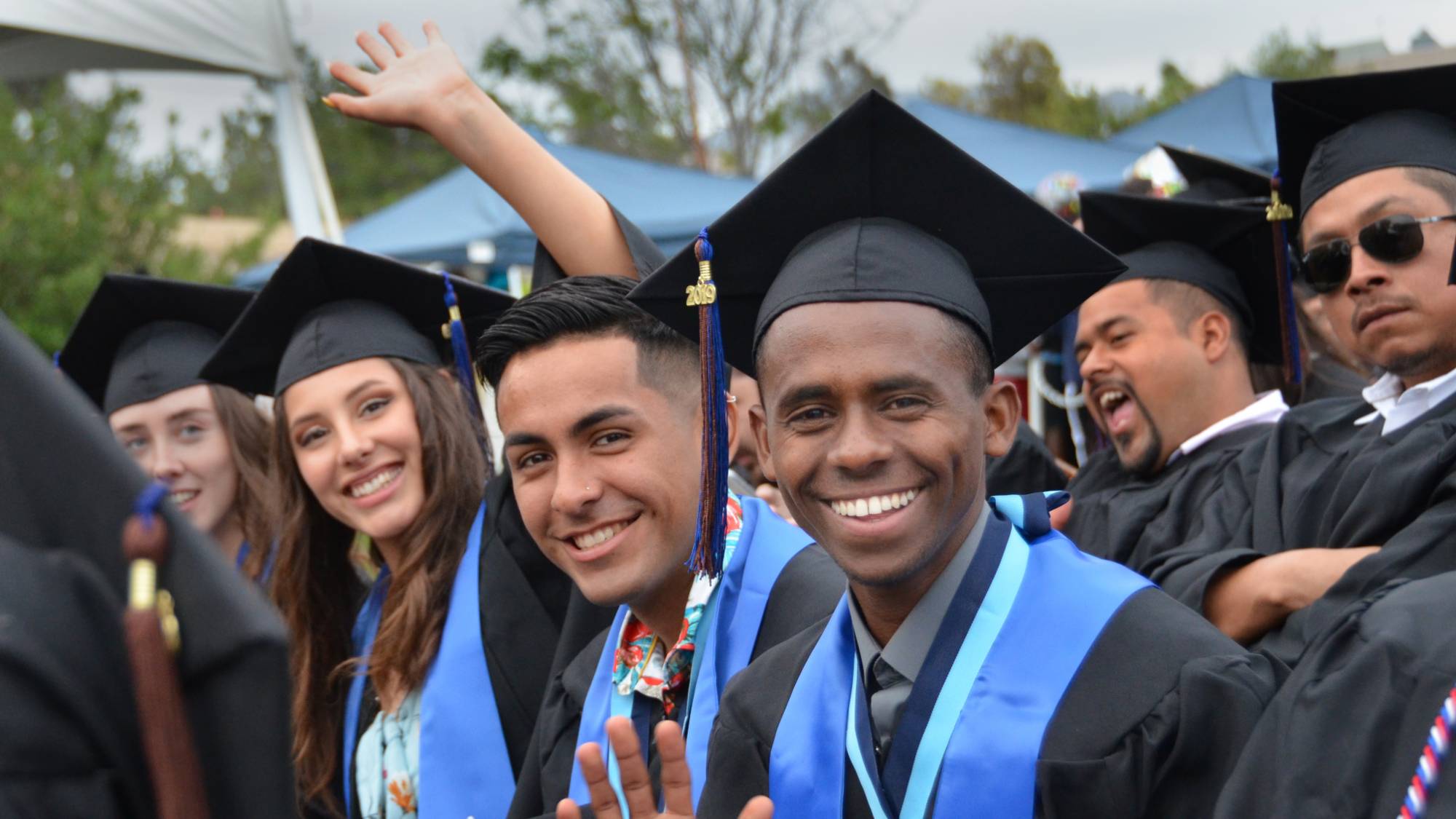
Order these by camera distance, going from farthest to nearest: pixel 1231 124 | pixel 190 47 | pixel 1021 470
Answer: pixel 1231 124 → pixel 190 47 → pixel 1021 470

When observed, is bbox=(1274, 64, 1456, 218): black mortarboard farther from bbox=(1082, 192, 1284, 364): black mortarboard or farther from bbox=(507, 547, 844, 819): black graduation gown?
bbox=(507, 547, 844, 819): black graduation gown

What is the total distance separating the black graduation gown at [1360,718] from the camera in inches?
55.4

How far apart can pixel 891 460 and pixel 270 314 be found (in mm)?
2223

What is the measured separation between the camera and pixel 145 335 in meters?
4.32

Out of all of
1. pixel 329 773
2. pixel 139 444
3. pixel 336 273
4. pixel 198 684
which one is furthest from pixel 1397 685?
pixel 139 444

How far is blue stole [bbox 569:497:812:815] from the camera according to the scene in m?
2.43

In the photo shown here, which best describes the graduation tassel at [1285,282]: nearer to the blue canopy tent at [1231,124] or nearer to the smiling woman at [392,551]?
the smiling woman at [392,551]

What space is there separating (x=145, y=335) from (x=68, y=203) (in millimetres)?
12923

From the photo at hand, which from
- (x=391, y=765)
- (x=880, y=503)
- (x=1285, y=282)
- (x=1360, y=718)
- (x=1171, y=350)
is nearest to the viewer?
(x=1360, y=718)

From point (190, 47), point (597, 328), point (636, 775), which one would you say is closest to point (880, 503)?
point (636, 775)

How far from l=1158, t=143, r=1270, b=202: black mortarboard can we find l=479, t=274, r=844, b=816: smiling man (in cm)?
177

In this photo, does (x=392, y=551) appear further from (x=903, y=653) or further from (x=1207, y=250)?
(x=1207, y=250)

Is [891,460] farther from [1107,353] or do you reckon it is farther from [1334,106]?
[1107,353]

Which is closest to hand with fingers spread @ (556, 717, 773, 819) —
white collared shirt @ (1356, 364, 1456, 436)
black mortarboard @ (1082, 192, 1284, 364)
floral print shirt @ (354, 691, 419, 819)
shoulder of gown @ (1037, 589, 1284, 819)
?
shoulder of gown @ (1037, 589, 1284, 819)
